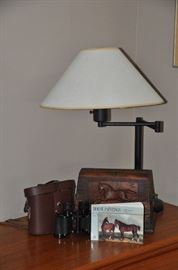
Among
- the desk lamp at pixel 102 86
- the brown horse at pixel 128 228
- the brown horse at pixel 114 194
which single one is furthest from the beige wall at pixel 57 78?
the brown horse at pixel 128 228

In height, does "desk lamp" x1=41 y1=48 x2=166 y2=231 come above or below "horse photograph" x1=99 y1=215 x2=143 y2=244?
above

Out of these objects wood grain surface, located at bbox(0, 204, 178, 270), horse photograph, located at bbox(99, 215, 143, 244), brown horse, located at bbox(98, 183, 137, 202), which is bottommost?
wood grain surface, located at bbox(0, 204, 178, 270)

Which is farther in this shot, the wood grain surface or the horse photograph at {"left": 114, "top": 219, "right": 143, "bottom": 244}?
the horse photograph at {"left": 114, "top": 219, "right": 143, "bottom": 244}

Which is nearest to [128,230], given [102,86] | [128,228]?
[128,228]

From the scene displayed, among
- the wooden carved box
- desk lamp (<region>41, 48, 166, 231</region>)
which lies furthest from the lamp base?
desk lamp (<region>41, 48, 166, 231</region>)

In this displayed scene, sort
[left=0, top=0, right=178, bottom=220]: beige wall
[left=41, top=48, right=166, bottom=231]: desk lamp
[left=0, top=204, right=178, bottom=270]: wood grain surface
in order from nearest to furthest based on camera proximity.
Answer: [left=0, top=204, right=178, bottom=270]: wood grain surface
[left=41, top=48, right=166, bottom=231]: desk lamp
[left=0, top=0, right=178, bottom=220]: beige wall

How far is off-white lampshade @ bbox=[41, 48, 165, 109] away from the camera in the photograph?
1.23 meters

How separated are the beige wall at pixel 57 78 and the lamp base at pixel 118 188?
265mm

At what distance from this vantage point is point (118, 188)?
132 cm

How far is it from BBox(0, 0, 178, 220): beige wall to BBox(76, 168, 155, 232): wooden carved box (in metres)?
0.27

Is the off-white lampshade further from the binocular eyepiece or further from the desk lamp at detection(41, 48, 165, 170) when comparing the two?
the binocular eyepiece

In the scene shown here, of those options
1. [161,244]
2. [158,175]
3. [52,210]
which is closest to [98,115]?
[52,210]

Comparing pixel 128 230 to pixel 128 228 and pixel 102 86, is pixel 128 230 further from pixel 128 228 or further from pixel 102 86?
pixel 102 86

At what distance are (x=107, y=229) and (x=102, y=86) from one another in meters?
0.42
